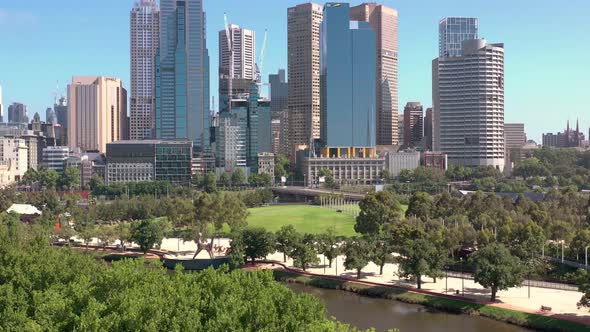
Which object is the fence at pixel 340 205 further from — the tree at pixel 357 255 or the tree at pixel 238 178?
the tree at pixel 357 255

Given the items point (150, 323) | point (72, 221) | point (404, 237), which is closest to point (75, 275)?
point (150, 323)

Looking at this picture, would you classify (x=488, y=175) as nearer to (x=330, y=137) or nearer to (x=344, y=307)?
(x=330, y=137)

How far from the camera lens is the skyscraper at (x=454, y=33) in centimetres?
18775

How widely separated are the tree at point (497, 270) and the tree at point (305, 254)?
16.7m

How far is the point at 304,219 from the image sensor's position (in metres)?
95.8

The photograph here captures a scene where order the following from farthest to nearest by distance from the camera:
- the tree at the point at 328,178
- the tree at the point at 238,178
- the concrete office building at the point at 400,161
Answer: the concrete office building at the point at 400,161 → the tree at the point at 238,178 → the tree at the point at 328,178

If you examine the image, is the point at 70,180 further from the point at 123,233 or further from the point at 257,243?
the point at 257,243

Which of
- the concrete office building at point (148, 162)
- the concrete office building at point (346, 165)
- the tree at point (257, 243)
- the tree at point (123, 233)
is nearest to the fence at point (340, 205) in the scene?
the tree at point (123, 233)

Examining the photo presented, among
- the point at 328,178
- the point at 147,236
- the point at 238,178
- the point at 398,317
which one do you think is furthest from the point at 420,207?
the point at 238,178

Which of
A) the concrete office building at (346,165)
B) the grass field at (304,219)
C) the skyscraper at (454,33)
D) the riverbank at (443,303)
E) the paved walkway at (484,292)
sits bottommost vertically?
the riverbank at (443,303)

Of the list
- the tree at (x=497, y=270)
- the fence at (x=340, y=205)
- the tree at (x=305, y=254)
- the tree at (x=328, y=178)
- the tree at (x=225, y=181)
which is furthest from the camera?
the tree at (x=225, y=181)

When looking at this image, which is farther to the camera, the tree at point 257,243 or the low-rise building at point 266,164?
the low-rise building at point 266,164

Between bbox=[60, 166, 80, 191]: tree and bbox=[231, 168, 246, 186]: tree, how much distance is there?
3652cm

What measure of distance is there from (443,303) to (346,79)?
129 meters
